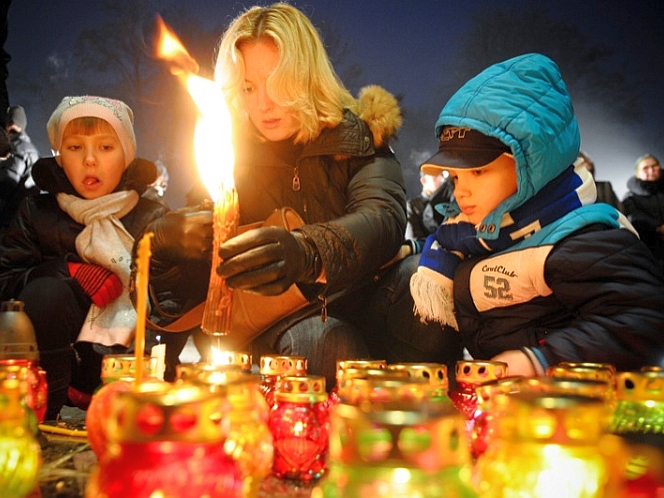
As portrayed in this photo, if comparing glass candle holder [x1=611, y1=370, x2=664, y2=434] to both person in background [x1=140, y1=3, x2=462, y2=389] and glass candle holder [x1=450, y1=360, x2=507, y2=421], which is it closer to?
glass candle holder [x1=450, y1=360, x2=507, y2=421]

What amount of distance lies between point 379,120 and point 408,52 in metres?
5.81

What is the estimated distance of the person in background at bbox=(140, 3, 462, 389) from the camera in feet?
5.26

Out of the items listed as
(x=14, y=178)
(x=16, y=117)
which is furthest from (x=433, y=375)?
(x=16, y=117)

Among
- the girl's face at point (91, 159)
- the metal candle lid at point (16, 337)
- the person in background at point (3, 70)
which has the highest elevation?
the person in background at point (3, 70)

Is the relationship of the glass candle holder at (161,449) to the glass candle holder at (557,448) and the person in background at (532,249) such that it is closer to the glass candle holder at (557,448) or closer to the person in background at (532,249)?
the glass candle holder at (557,448)

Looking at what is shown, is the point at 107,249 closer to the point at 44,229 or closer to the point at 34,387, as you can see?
the point at 44,229

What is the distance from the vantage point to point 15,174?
3.45 metres

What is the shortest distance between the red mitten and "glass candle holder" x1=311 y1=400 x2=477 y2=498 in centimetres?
166

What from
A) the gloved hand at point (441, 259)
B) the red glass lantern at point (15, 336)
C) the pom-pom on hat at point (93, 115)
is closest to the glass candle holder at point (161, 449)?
the red glass lantern at point (15, 336)

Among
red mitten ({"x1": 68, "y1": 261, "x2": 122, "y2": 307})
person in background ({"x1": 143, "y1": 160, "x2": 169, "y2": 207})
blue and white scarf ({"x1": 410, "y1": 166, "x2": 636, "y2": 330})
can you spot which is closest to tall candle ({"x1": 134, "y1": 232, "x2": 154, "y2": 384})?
blue and white scarf ({"x1": 410, "y1": 166, "x2": 636, "y2": 330})

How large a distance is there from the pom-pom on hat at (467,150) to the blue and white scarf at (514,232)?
148 millimetres

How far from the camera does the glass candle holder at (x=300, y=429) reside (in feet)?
2.54

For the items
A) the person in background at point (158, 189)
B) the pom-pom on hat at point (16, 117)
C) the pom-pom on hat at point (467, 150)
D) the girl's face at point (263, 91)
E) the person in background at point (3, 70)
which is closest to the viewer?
the pom-pom on hat at point (467, 150)

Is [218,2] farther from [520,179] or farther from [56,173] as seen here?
[520,179]
